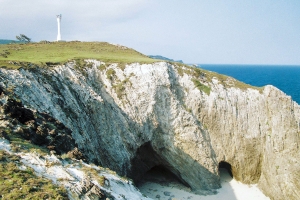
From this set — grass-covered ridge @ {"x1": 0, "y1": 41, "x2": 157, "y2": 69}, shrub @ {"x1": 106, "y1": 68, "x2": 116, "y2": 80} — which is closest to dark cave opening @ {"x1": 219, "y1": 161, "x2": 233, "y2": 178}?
grass-covered ridge @ {"x1": 0, "y1": 41, "x2": 157, "y2": 69}

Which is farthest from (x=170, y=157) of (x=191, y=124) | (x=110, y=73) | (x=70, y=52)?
(x=70, y=52)

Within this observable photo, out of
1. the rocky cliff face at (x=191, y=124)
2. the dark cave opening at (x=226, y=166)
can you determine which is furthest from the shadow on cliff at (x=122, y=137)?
the dark cave opening at (x=226, y=166)

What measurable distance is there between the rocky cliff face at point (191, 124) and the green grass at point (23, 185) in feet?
50.0

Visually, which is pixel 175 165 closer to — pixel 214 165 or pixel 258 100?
pixel 214 165

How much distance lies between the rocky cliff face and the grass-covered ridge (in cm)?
207

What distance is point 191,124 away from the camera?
30.3 m

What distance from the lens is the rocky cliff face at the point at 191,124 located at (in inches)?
1058

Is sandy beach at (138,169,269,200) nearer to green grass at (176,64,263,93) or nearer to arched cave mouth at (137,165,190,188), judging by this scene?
arched cave mouth at (137,165,190,188)

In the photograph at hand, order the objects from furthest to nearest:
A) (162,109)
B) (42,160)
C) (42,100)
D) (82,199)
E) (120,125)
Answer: (162,109) < (120,125) < (42,100) < (42,160) < (82,199)

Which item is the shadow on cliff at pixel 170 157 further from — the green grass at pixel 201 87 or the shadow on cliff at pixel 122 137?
the green grass at pixel 201 87

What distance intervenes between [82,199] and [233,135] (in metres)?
25.6

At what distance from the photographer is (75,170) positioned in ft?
35.7

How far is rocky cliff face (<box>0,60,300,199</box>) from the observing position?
26875 millimetres

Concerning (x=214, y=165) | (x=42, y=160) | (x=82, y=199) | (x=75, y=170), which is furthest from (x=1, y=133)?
(x=214, y=165)
